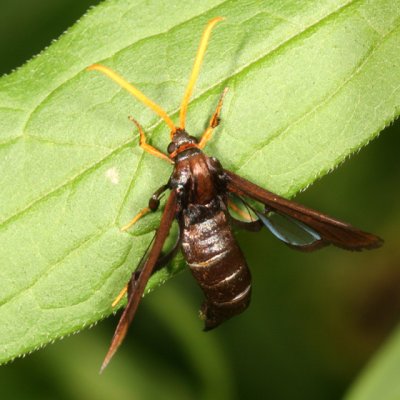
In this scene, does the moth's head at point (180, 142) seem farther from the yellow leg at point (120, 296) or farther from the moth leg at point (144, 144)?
the yellow leg at point (120, 296)

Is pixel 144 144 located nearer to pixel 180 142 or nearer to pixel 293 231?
pixel 180 142

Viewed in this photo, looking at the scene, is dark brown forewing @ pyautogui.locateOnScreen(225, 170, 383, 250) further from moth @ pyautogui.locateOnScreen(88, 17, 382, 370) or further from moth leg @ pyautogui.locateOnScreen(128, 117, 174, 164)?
moth leg @ pyautogui.locateOnScreen(128, 117, 174, 164)

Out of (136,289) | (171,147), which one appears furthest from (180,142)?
(136,289)

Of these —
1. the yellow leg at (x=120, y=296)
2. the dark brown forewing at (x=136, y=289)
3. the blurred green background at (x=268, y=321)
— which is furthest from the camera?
the blurred green background at (x=268, y=321)

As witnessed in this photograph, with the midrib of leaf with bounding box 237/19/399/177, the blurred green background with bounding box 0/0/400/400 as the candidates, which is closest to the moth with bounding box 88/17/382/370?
the midrib of leaf with bounding box 237/19/399/177

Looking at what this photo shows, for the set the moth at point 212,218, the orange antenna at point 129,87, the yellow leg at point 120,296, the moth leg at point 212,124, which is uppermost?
the orange antenna at point 129,87

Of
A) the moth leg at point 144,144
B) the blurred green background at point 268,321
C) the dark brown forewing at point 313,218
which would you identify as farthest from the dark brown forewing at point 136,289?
the blurred green background at point 268,321
